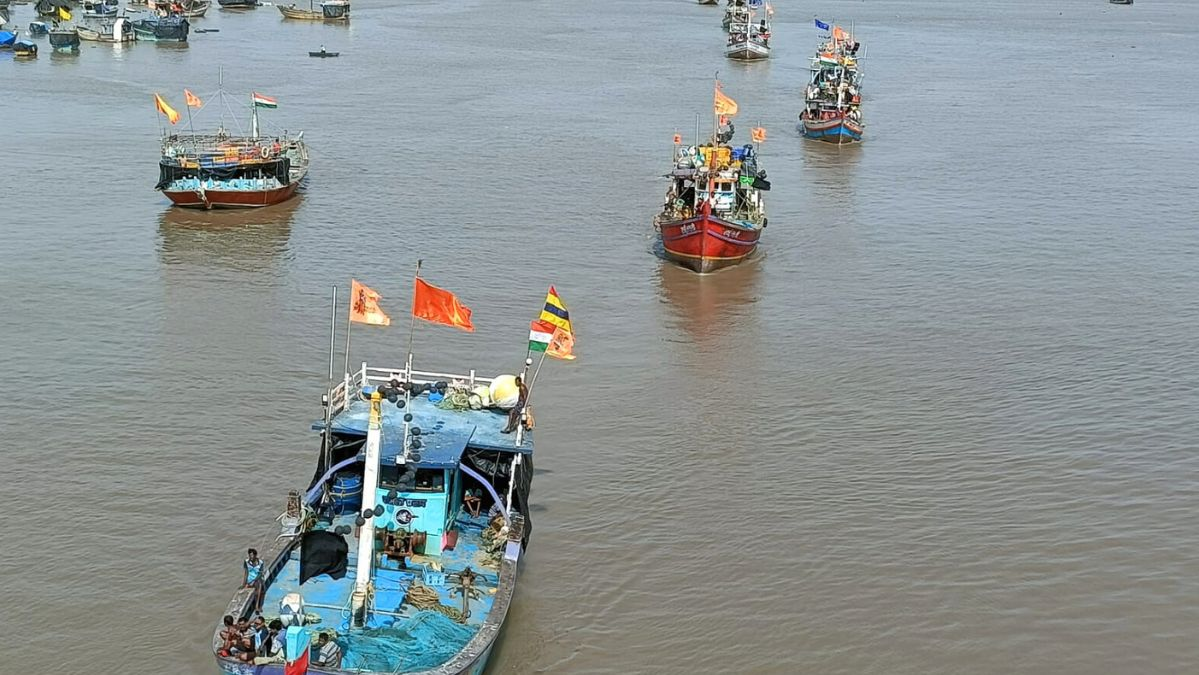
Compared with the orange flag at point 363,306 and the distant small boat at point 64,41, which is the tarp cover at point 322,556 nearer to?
the orange flag at point 363,306

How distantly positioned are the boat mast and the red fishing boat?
859 inches

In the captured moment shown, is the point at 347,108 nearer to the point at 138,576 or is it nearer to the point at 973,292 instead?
the point at 973,292

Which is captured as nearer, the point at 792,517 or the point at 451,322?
the point at 451,322

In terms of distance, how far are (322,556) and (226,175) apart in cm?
2828

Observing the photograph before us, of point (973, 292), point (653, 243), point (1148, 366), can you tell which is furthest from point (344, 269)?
point (1148, 366)

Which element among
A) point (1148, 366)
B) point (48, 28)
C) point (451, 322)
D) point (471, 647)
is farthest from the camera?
point (48, 28)

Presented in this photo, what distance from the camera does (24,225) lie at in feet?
135

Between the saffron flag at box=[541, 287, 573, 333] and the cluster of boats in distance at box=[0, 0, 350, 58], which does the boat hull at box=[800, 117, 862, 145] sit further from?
the saffron flag at box=[541, 287, 573, 333]

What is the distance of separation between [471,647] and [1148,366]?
66.5ft

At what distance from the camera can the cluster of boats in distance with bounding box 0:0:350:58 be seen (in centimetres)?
8594

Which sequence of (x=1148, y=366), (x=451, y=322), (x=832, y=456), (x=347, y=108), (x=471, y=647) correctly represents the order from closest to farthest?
1. (x=471, y=647)
2. (x=451, y=322)
3. (x=832, y=456)
4. (x=1148, y=366)
5. (x=347, y=108)

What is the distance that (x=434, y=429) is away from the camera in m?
20.3

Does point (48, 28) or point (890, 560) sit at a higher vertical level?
point (48, 28)

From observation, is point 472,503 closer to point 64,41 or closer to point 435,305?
point 435,305
